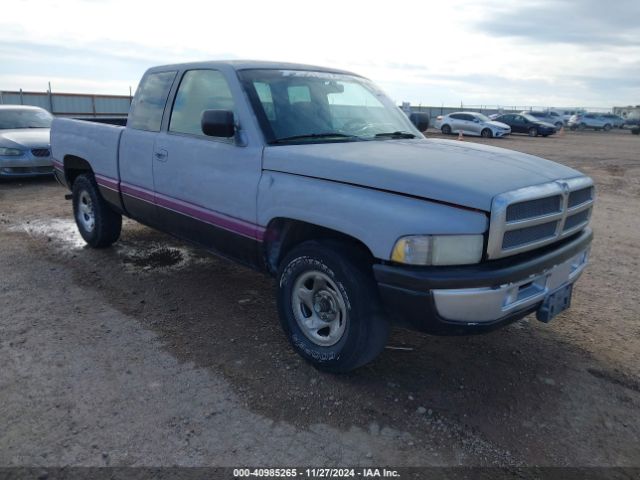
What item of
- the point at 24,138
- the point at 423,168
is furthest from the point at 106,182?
the point at 24,138

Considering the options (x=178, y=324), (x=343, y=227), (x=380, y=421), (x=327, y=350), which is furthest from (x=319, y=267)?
(x=178, y=324)

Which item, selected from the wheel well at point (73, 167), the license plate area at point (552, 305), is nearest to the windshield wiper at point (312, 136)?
the license plate area at point (552, 305)

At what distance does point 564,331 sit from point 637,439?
1316mm

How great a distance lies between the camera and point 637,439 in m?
2.82

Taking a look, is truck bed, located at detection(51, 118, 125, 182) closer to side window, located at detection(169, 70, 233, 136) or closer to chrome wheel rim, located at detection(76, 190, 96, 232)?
chrome wheel rim, located at detection(76, 190, 96, 232)

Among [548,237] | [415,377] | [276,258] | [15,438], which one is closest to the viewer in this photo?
[15,438]

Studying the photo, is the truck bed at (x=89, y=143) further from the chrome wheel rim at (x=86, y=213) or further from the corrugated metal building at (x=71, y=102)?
the corrugated metal building at (x=71, y=102)

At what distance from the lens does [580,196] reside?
11.1 feet

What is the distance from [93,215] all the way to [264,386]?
11.8 ft

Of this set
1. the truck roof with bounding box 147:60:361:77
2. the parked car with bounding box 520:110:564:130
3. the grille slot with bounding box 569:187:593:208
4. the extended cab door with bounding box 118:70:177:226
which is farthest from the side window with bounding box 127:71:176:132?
the parked car with bounding box 520:110:564:130

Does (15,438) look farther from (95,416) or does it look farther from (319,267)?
(319,267)

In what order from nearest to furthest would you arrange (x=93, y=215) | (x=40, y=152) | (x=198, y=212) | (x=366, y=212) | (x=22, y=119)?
1. (x=366, y=212)
2. (x=198, y=212)
3. (x=93, y=215)
4. (x=40, y=152)
5. (x=22, y=119)

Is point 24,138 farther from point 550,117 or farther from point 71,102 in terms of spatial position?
point 550,117

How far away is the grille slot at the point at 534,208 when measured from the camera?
2756 millimetres
